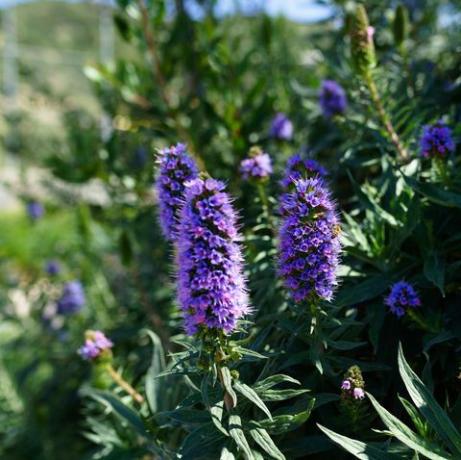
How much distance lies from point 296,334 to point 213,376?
30 cm

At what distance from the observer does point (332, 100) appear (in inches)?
104

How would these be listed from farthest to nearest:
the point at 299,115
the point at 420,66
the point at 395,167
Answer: the point at 299,115 < the point at 420,66 < the point at 395,167

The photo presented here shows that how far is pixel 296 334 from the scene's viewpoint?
5.41 feet

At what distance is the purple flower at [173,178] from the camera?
5.44ft

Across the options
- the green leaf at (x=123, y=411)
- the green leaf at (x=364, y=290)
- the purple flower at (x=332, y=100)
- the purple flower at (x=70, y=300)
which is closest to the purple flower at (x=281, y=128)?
the purple flower at (x=332, y=100)

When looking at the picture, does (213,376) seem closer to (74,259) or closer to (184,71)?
(184,71)

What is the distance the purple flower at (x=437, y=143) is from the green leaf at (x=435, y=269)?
0.30 m

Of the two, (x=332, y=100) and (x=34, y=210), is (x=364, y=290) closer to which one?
(x=332, y=100)

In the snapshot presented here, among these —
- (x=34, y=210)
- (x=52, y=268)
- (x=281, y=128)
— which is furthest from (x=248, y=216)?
(x=34, y=210)

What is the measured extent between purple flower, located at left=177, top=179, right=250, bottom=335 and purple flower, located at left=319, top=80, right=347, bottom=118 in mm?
1407

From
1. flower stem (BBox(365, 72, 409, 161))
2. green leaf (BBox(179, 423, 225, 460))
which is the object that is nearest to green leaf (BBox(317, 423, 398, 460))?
green leaf (BBox(179, 423, 225, 460))

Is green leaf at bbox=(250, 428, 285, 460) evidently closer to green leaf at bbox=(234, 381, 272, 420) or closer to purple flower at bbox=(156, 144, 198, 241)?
green leaf at bbox=(234, 381, 272, 420)

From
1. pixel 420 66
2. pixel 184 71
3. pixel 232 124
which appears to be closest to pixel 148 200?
pixel 232 124

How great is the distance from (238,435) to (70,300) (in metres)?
2.62
